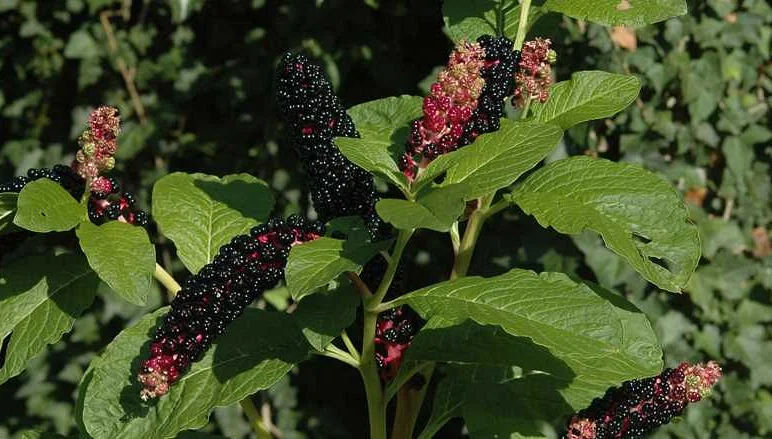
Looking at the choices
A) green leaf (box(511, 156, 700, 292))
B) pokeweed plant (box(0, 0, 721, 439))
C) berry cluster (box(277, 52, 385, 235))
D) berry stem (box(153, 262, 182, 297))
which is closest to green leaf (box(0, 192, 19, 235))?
pokeweed plant (box(0, 0, 721, 439))

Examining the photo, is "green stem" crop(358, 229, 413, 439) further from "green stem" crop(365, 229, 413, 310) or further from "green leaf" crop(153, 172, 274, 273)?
"green leaf" crop(153, 172, 274, 273)

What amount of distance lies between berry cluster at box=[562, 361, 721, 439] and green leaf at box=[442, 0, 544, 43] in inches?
17.8

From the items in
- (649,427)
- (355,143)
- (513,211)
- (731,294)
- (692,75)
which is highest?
(355,143)

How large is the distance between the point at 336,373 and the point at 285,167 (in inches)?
24.5

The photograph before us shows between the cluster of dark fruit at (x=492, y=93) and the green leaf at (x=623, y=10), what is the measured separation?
0.14m

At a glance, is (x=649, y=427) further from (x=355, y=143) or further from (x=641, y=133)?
(x=641, y=133)

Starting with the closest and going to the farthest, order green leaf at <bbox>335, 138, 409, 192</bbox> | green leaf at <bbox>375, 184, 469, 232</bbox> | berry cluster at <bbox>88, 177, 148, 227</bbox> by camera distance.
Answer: green leaf at <bbox>375, 184, 469, 232</bbox>
green leaf at <bbox>335, 138, 409, 192</bbox>
berry cluster at <bbox>88, 177, 148, 227</bbox>

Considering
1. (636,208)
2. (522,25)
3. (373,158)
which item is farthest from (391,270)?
(522,25)

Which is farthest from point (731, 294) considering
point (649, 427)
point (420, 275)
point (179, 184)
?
point (179, 184)

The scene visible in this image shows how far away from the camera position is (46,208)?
3.27ft

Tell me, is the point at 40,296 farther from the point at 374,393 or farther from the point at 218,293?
the point at 374,393

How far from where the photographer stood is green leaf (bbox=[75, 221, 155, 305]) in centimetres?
99

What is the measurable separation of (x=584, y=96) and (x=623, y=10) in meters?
0.10

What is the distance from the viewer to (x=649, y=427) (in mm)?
1155
